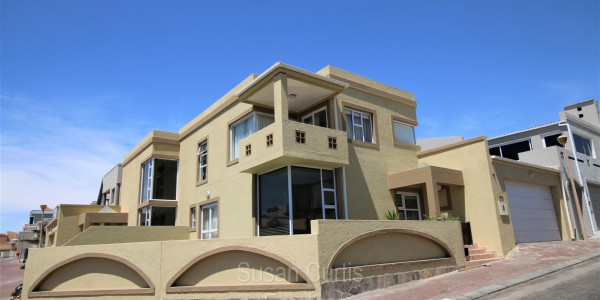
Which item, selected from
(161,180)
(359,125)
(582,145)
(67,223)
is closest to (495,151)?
(582,145)

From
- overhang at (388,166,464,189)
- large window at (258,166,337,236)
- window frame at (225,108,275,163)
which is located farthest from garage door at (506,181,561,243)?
window frame at (225,108,275,163)

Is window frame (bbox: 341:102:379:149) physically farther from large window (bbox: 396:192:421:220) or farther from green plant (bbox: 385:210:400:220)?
green plant (bbox: 385:210:400:220)

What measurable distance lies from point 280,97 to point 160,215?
1129 cm

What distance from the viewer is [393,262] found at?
35.1 feet

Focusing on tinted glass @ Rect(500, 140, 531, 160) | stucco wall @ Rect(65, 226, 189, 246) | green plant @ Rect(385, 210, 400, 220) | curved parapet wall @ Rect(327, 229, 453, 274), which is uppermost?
tinted glass @ Rect(500, 140, 531, 160)

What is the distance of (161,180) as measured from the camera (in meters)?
20.3

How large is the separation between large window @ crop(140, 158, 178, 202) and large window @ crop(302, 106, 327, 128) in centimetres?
908

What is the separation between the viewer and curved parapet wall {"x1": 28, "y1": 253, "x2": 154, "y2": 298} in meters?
11.2

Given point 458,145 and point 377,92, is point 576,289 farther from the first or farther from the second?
point 377,92

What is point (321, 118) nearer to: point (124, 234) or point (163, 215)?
point (124, 234)

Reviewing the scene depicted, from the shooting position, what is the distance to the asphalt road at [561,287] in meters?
7.44

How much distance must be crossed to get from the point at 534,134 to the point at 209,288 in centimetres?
2142

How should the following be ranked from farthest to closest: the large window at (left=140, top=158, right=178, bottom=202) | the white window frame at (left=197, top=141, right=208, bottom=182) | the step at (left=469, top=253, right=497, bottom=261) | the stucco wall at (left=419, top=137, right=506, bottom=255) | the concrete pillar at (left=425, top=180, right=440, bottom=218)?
the large window at (left=140, top=158, right=178, bottom=202)
the white window frame at (left=197, top=141, right=208, bottom=182)
the stucco wall at (left=419, top=137, right=506, bottom=255)
the concrete pillar at (left=425, top=180, right=440, bottom=218)
the step at (left=469, top=253, right=497, bottom=261)

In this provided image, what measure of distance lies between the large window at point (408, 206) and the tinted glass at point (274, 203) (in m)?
5.39
